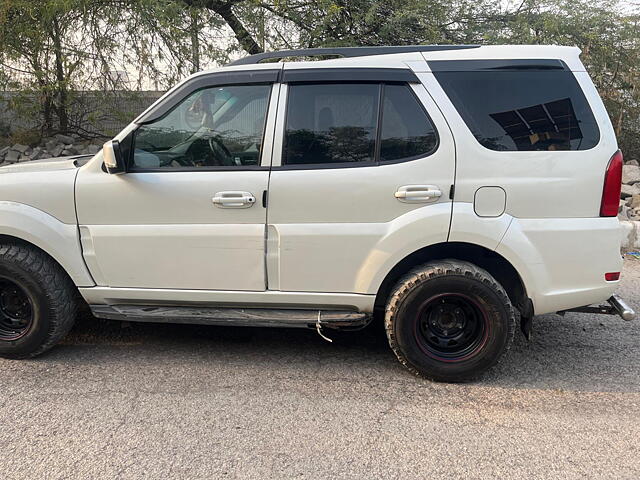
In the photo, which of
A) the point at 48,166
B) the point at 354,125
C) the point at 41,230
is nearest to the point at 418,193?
the point at 354,125

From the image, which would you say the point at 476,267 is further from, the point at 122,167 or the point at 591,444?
the point at 122,167

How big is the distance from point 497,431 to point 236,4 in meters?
8.50

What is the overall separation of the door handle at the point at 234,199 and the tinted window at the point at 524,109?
4.73ft

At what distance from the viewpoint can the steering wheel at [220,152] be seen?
3318 millimetres

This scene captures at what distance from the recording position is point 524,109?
3.14 meters

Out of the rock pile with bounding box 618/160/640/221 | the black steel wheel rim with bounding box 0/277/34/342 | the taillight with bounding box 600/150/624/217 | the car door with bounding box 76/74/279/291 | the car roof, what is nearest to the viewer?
the taillight with bounding box 600/150/624/217

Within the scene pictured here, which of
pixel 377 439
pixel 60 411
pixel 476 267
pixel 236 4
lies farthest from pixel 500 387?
pixel 236 4

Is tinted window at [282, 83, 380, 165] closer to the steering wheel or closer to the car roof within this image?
the car roof

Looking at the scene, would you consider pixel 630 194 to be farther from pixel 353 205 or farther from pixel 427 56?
pixel 353 205

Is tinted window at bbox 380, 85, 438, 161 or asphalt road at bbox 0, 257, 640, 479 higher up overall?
tinted window at bbox 380, 85, 438, 161

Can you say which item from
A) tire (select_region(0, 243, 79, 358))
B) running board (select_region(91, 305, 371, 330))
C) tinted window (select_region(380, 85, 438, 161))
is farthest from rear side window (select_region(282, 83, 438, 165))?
tire (select_region(0, 243, 79, 358))

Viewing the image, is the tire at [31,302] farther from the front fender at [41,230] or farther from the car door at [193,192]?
the car door at [193,192]

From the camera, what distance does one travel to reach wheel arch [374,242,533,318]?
329 centimetres

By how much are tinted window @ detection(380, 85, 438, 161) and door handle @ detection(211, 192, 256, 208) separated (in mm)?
897
